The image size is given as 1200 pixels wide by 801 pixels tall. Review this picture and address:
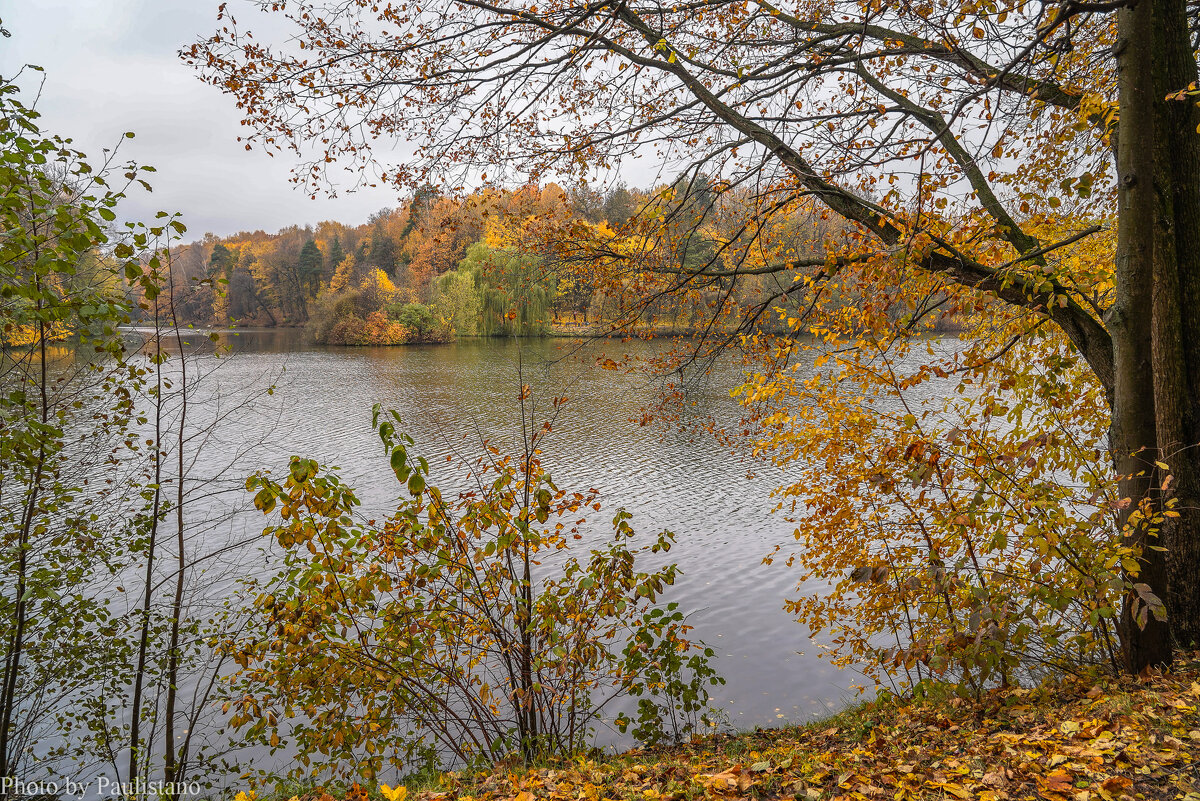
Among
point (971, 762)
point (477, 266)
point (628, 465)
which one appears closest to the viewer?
point (971, 762)

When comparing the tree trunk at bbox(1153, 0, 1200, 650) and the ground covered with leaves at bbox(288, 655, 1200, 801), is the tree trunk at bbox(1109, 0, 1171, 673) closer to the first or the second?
the tree trunk at bbox(1153, 0, 1200, 650)

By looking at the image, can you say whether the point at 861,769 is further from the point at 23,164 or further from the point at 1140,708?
the point at 23,164

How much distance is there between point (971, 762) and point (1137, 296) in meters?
3.08

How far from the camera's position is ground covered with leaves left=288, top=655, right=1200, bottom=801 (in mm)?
2354

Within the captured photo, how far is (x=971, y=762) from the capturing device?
2.67 m

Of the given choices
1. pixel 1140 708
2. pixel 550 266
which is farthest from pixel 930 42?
pixel 1140 708

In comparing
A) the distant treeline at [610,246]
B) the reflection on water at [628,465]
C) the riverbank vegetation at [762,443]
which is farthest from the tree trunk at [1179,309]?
the reflection on water at [628,465]

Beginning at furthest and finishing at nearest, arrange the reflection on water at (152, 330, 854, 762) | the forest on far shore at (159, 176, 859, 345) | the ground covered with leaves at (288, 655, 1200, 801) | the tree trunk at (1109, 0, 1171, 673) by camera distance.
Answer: the reflection on water at (152, 330, 854, 762)
the forest on far shore at (159, 176, 859, 345)
the tree trunk at (1109, 0, 1171, 673)
the ground covered with leaves at (288, 655, 1200, 801)

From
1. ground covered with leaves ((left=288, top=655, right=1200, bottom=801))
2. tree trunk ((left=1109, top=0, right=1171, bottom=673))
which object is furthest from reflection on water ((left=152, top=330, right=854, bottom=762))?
tree trunk ((left=1109, top=0, right=1171, bottom=673))

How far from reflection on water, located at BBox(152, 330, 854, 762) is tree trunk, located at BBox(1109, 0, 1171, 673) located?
3.63 m

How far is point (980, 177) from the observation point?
5.32m

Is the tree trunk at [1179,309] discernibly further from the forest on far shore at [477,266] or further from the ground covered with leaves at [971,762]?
the forest on far shore at [477,266]

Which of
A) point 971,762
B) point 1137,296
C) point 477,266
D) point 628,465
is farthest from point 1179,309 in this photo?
point 477,266

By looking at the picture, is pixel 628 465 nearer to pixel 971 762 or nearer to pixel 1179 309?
pixel 1179 309
